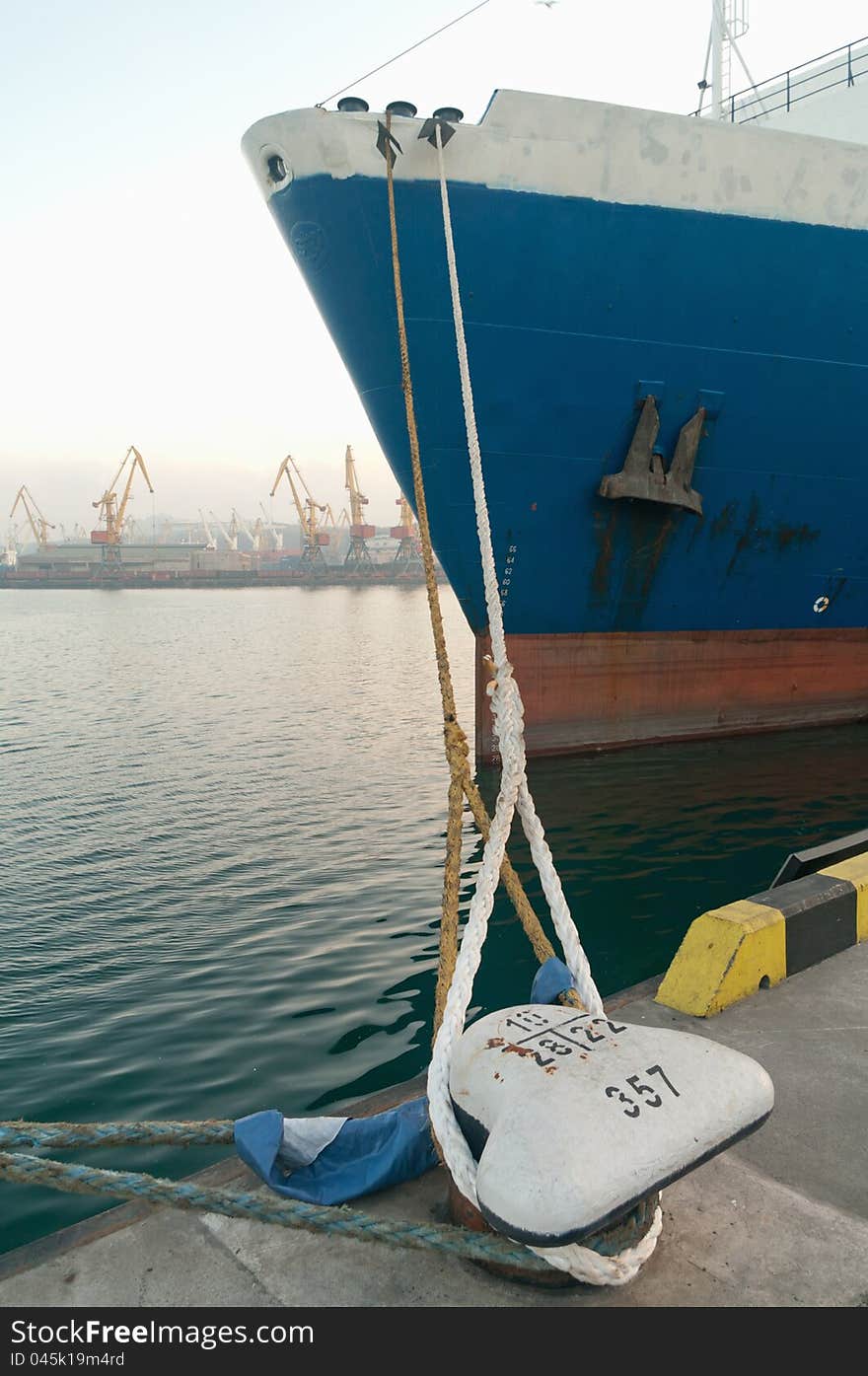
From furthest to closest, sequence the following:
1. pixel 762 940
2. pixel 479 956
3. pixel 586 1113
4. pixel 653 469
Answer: pixel 653 469 → pixel 762 940 → pixel 479 956 → pixel 586 1113

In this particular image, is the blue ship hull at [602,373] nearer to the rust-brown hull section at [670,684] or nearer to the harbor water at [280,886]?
the rust-brown hull section at [670,684]

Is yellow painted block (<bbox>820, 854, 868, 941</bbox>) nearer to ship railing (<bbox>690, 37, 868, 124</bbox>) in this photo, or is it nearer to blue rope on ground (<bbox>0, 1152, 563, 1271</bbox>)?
blue rope on ground (<bbox>0, 1152, 563, 1271</bbox>)

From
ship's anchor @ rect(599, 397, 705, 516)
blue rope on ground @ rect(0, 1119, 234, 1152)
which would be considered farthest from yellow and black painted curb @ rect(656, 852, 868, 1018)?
ship's anchor @ rect(599, 397, 705, 516)

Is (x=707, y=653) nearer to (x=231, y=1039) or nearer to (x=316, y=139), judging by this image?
(x=316, y=139)

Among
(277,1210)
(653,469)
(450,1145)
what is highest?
(653,469)

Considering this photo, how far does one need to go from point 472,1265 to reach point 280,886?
231 inches

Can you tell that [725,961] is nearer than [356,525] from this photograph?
Yes

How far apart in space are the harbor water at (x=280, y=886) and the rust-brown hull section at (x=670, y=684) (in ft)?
1.20

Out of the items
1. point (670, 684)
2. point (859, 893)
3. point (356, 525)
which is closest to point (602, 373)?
point (670, 684)

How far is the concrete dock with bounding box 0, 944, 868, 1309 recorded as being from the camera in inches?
90.4

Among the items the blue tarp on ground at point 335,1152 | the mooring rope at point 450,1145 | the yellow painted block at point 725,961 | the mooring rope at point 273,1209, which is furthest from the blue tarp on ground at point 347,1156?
the yellow painted block at point 725,961

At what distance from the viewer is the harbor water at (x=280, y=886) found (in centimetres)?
496

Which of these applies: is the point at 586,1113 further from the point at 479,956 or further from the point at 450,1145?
the point at 479,956

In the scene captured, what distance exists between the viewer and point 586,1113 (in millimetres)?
2170
